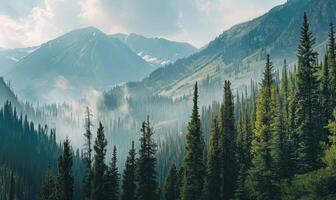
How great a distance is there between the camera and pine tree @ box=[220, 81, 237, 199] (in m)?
88.1

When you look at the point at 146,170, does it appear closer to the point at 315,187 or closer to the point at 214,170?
the point at 214,170

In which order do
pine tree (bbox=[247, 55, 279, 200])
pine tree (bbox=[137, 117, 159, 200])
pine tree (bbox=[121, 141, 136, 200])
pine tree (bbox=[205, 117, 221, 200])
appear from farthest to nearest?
pine tree (bbox=[121, 141, 136, 200]), pine tree (bbox=[205, 117, 221, 200]), pine tree (bbox=[137, 117, 159, 200]), pine tree (bbox=[247, 55, 279, 200])

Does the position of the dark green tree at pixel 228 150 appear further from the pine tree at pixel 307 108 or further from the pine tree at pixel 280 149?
the pine tree at pixel 307 108

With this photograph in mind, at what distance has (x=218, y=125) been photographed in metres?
95.2

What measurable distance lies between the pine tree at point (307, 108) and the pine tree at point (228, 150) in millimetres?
18424

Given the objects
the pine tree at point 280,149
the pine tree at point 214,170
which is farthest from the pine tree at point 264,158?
the pine tree at point 214,170

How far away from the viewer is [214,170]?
3526 inches

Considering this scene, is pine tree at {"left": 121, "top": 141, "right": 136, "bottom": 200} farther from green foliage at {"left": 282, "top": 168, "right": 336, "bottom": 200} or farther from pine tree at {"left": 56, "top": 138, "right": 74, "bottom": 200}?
green foliage at {"left": 282, "top": 168, "right": 336, "bottom": 200}

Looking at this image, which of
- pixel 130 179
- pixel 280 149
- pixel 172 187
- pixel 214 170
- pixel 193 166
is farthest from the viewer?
A: pixel 172 187

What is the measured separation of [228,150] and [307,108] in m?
22.3

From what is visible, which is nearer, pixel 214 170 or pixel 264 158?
pixel 264 158

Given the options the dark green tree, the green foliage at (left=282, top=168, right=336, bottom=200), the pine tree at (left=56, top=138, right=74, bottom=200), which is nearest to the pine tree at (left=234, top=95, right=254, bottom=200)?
the dark green tree

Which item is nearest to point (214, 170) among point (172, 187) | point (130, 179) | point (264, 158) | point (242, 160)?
point (242, 160)

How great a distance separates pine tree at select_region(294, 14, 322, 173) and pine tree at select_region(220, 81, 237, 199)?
18.4 metres
